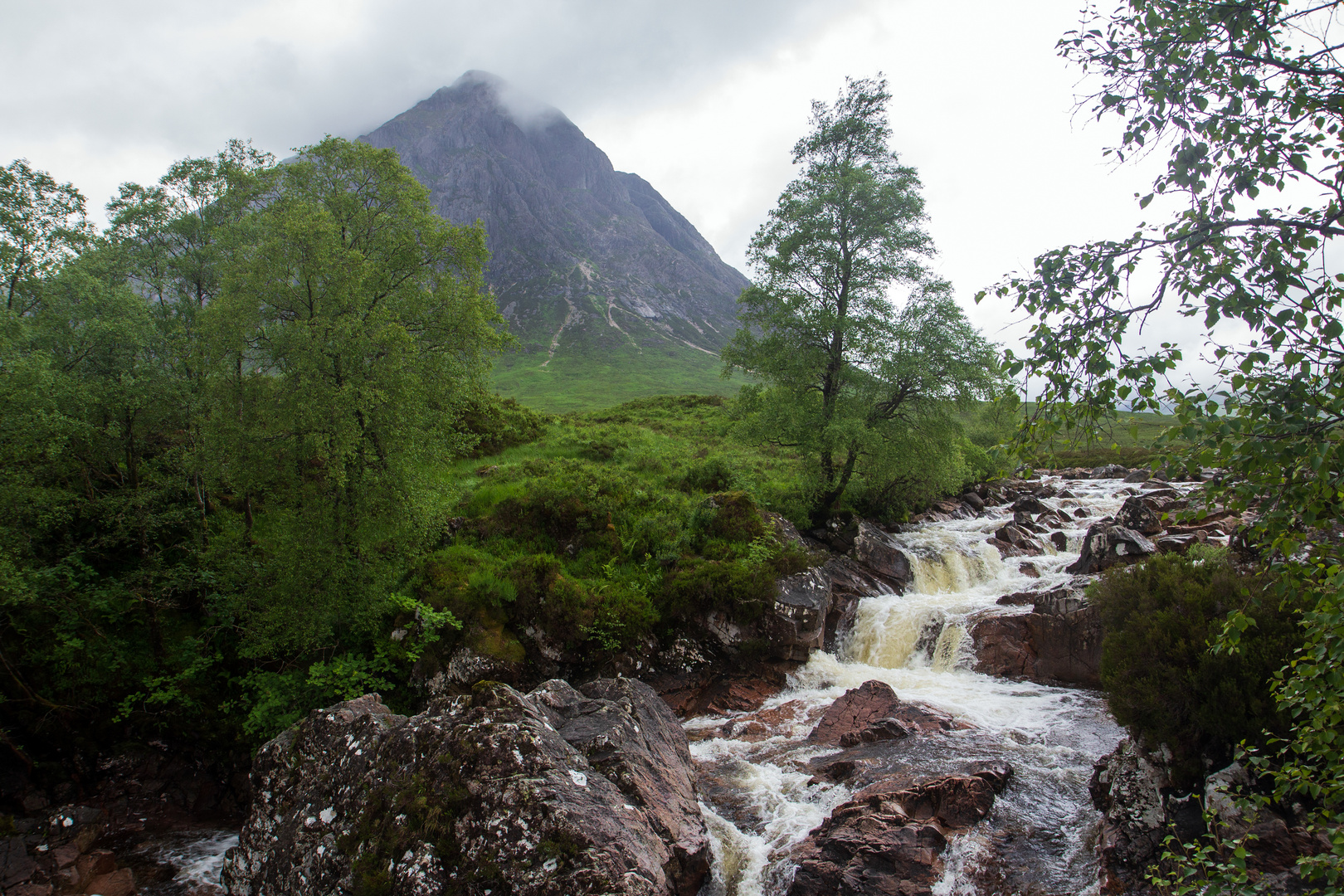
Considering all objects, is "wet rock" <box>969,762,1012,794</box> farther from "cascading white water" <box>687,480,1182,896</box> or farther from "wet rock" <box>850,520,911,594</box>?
"wet rock" <box>850,520,911,594</box>

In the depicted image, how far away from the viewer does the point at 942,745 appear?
41.1ft

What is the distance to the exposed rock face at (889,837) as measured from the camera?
341 inches

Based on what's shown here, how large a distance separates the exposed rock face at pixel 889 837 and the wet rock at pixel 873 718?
2.31m

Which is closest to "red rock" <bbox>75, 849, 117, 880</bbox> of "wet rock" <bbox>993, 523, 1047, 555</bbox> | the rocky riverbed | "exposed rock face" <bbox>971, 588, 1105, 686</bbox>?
the rocky riverbed

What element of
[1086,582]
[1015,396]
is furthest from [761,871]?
[1086,582]

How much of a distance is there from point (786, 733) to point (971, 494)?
26.5 meters

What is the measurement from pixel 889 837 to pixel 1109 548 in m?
16.5

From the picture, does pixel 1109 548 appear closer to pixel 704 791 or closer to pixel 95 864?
pixel 704 791

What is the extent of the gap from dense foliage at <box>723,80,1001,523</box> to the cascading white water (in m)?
5.45

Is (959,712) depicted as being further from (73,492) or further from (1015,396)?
(73,492)

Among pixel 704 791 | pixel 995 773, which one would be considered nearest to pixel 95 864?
pixel 704 791

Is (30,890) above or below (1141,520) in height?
below

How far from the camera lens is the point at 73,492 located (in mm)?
14391

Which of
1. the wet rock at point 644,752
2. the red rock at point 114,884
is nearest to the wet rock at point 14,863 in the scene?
the red rock at point 114,884
